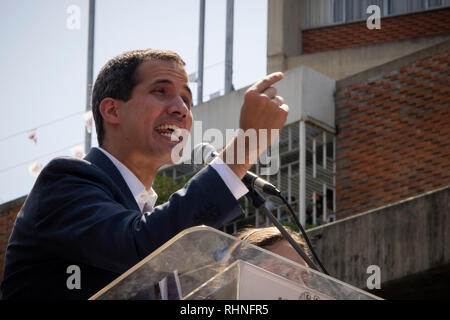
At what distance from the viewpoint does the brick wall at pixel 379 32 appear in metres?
16.4

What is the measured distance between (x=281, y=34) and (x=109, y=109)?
1420 cm

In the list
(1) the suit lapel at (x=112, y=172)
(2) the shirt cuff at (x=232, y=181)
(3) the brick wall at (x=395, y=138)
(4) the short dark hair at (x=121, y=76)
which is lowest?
(3) the brick wall at (x=395, y=138)

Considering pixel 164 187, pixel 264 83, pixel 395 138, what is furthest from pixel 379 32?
pixel 264 83

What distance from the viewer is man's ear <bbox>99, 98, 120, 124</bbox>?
2.80 meters

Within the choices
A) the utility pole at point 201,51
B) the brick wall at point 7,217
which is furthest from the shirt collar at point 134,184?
the utility pole at point 201,51

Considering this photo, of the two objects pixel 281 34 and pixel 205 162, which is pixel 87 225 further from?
pixel 281 34

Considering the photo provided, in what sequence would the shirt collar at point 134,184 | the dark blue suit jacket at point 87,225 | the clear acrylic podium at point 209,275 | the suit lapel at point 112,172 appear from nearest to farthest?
1. the clear acrylic podium at point 209,275
2. the dark blue suit jacket at point 87,225
3. the suit lapel at point 112,172
4. the shirt collar at point 134,184

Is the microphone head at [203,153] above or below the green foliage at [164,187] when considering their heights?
above

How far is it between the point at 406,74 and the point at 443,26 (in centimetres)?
394

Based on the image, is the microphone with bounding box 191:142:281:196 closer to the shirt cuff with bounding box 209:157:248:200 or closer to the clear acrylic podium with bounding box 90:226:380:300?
the shirt cuff with bounding box 209:157:248:200

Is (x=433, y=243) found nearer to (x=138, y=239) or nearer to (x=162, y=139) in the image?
(x=162, y=139)

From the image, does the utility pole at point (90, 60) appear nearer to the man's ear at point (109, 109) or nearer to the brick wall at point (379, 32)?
the brick wall at point (379, 32)

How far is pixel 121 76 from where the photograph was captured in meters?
2.81

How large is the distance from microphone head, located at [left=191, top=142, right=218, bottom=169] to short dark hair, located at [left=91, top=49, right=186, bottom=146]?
0.30 meters
